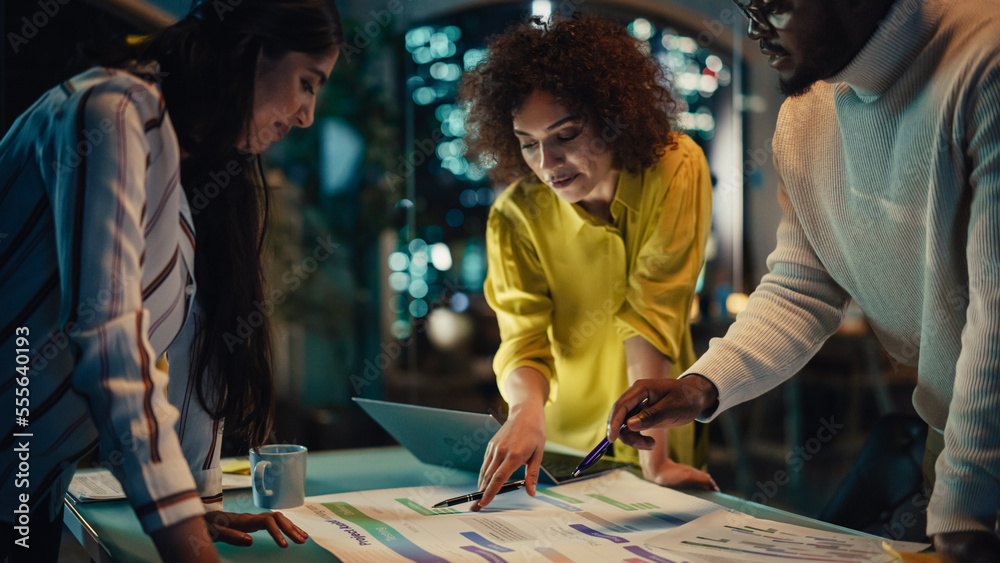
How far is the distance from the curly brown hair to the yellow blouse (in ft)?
0.25

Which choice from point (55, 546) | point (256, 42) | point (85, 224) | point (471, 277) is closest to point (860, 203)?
point (256, 42)

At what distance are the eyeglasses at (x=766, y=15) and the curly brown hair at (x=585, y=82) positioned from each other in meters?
0.46

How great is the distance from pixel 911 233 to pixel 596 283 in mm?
658

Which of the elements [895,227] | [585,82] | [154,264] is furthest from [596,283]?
[154,264]

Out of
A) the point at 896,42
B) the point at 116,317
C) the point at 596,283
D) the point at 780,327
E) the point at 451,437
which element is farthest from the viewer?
the point at 596,283

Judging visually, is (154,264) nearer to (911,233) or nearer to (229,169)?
(229,169)

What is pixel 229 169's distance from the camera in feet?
3.47

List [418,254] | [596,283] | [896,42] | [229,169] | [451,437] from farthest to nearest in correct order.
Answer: [418,254] < [596,283] < [451,437] < [229,169] < [896,42]

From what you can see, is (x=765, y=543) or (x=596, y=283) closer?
(x=765, y=543)

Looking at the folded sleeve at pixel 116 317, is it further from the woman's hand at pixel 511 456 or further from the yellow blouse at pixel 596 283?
the yellow blouse at pixel 596 283

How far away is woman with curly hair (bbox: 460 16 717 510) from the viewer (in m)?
1.45

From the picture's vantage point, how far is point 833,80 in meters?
1.01

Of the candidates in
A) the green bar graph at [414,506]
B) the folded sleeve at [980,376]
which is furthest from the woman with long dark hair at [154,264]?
the folded sleeve at [980,376]

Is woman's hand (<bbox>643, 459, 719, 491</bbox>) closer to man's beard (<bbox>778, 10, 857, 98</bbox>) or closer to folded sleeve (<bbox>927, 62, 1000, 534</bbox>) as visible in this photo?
folded sleeve (<bbox>927, 62, 1000, 534</bbox>)
